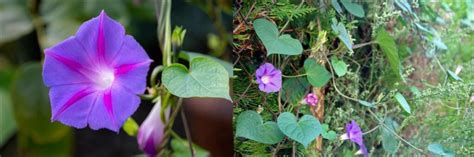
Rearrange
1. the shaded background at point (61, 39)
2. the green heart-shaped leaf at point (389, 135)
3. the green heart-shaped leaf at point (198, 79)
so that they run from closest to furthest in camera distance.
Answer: the green heart-shaped leaf at point (198, 79), the green heart-shaped leaf at point (389, 135), the shaded background at point (61, 39)

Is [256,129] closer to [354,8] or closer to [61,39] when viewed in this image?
[354,8]

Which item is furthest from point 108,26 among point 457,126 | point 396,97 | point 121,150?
point 121,150

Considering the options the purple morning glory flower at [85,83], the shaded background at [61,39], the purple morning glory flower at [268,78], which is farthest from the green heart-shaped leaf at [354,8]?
the shaded background at [61,39]

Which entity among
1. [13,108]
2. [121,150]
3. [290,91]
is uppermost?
[290,91]

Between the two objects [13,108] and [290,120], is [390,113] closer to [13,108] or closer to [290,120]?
[290,120]

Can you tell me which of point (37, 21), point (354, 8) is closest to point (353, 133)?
point (354, 8)

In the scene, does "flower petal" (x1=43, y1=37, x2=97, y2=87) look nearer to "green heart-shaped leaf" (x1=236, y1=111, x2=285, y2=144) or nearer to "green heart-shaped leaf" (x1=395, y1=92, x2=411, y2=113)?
"green heart-shaped leaf" (x1=236, y1=111, x2=285, y2=144)

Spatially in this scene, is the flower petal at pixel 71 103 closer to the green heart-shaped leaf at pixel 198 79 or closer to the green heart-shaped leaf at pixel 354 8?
the green heart-shaped leaf at pixel 198 79
